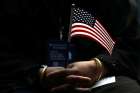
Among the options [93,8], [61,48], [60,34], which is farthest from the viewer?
[93,8]

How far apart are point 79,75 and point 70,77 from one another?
57 millimetres

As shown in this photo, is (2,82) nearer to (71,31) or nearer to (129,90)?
(71,31)

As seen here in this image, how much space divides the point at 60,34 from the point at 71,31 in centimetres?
10

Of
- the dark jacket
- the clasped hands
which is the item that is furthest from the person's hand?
the dark jacket

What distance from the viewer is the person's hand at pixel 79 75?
1544mm

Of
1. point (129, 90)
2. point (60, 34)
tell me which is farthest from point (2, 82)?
point (129, 90)

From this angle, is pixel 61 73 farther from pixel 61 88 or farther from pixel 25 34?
pixel 25 34

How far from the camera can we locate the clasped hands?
60.7 inches

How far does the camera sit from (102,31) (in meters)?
1.82

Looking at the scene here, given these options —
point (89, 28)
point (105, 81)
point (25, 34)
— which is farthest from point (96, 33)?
point (25, 34)

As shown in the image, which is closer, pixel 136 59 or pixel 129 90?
pixel 129 90

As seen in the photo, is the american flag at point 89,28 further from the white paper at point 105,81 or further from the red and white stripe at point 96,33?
the white paper at point 105,81

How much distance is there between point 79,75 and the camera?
1.58 meters

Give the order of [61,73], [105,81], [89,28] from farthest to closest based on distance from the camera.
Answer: [89,28] < [105,81] < [61,73]
